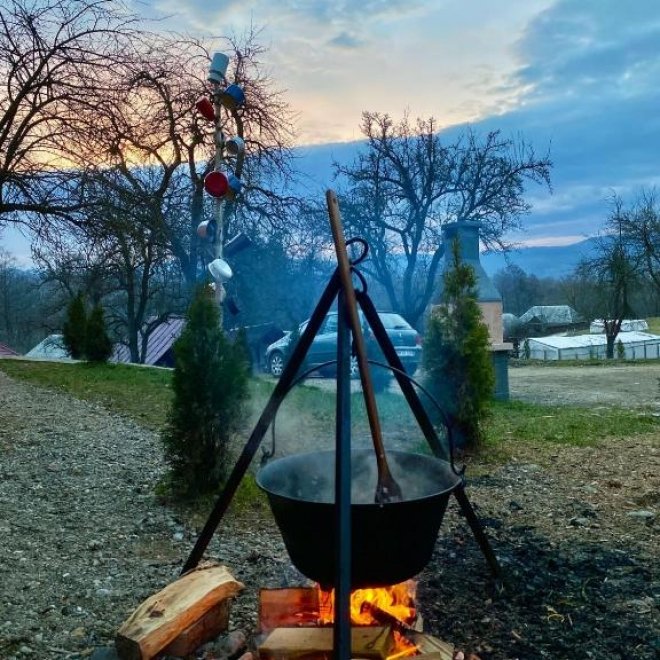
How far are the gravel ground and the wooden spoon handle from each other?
0.89 metres

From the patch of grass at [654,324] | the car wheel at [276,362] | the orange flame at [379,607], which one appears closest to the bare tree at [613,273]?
the patch of grass at [654,324]

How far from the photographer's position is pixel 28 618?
273 centimetres

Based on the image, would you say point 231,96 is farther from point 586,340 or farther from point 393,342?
point 586,340

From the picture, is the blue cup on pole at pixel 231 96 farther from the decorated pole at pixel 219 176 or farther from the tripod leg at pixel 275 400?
the tripod leg at pixel 275 400

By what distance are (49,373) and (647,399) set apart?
950cm

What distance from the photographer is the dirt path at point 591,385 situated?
9.81 meters

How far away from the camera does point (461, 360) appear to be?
5.98m

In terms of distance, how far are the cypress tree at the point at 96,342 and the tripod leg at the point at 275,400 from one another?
10211 millimetres

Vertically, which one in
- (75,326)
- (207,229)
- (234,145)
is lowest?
(75,326)

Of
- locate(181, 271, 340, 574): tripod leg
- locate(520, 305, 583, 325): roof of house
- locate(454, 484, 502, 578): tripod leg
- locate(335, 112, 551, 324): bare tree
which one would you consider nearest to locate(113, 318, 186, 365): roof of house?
locate(335, 112, 551, 324): bare tree

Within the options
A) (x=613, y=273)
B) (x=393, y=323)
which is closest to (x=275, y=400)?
(x=393, y=323)

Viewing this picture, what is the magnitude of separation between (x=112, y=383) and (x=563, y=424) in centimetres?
645

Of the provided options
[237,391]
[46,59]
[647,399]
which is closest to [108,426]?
[237,391]

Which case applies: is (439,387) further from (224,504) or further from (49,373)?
(49,373)
